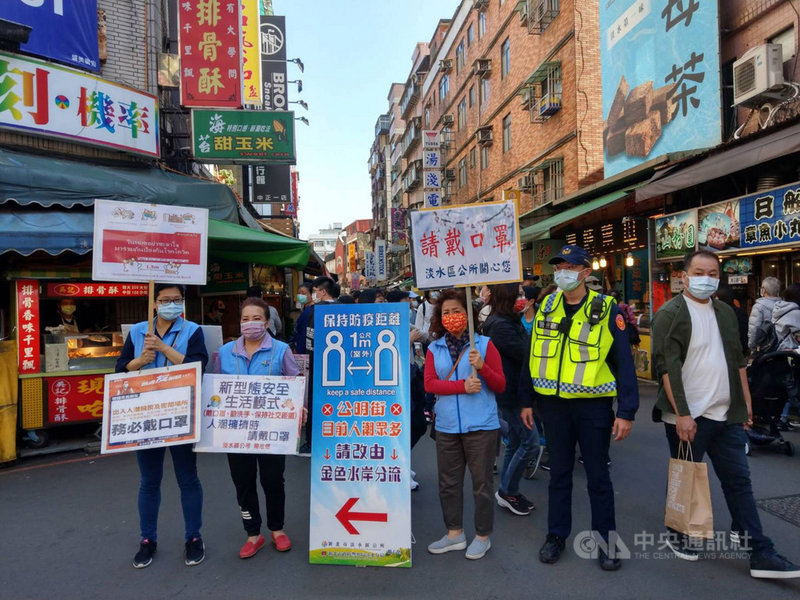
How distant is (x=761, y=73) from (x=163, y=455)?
32.7ft

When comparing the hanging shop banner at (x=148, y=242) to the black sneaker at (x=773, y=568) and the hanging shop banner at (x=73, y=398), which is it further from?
the black sneaker at (x=773, y=568)

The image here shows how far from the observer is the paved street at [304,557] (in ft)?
10.8

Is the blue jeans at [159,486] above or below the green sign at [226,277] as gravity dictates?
below

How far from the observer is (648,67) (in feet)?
37.6

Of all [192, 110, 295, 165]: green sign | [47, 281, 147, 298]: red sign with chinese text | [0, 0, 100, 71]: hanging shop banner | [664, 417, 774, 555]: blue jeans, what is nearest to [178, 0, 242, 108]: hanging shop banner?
[192, 110, 295, 165]: green sign

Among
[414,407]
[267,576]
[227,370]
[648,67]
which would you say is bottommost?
[267,576]

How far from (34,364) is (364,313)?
517cm

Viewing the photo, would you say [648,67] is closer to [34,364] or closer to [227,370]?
[227,370]

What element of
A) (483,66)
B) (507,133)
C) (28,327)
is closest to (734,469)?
(28,327)

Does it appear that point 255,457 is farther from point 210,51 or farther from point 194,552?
point 210,51

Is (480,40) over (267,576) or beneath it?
over

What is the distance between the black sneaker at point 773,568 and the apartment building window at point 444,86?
3094 cm

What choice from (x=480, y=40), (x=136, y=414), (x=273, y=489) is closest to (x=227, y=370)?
(x=136, y=414)

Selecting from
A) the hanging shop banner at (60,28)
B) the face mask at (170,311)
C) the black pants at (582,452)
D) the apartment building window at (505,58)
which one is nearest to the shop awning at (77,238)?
the hanging shop banner at (60,28)
